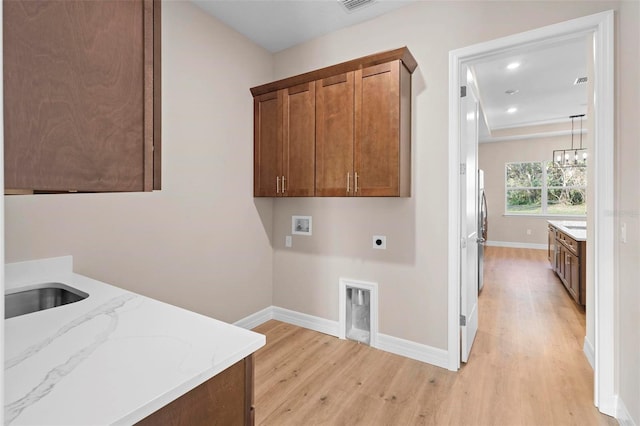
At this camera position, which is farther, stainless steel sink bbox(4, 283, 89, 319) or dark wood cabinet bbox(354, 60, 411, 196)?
dark wood cabinet bbox(354, 60, 411, 196)

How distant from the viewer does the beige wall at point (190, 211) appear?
1.86 metres

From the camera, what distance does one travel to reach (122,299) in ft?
4.25

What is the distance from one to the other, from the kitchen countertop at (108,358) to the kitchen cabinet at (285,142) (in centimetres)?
167

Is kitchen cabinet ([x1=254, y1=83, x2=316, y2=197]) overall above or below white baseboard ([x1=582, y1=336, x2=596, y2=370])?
above

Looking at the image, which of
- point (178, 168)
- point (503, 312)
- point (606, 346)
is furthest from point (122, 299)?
point (503, 312)

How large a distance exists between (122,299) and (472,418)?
1.93m

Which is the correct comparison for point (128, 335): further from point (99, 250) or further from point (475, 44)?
point (475, 44)

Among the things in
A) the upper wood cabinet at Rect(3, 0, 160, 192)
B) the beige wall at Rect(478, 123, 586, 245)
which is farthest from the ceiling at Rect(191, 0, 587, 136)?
the upper wood cabinet at Rect(3, 0, 160, 192)

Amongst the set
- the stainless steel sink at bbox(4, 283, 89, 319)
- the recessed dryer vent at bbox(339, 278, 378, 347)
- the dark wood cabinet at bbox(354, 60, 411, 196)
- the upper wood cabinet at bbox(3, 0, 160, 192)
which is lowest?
the recessed dryer vent at bbox(339, 278, 378, 347)

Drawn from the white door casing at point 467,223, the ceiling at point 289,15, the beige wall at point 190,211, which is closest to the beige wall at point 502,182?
the white door casing at point 467,223

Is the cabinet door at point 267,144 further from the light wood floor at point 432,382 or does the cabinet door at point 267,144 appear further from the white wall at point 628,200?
the white wall at point 628,200

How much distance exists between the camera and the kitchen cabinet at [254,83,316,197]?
8.73ft

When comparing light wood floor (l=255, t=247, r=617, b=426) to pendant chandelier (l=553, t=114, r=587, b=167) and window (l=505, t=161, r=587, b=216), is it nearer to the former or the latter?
pendant chandelier (l=553, t=114, r=587, b=167)

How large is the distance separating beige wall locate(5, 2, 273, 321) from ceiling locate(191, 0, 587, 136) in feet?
0.74
